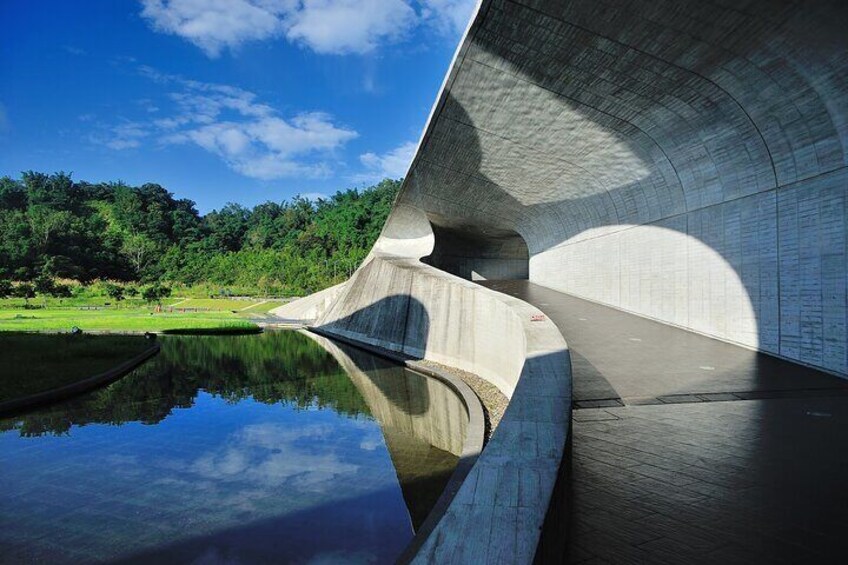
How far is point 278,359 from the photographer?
15.8 metres

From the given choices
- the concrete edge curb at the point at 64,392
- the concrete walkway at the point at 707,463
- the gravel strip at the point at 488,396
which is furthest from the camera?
the concrete edge curb at the point at 64,392

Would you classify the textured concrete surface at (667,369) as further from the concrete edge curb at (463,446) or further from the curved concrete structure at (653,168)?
the concrete edge curb at (463,446)

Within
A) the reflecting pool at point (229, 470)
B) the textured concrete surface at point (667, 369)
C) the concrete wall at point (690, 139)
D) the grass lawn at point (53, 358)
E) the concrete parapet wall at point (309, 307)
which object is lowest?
the reflecting pool at point (229, 470)

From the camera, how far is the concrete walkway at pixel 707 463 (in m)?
2.64

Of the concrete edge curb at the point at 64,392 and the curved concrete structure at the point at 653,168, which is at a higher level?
the curved concrete structure at the point at 653,168

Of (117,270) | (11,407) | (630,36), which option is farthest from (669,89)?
(117,270)

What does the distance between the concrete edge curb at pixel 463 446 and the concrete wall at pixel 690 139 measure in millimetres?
4972

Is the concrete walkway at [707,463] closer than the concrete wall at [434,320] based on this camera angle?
Yes

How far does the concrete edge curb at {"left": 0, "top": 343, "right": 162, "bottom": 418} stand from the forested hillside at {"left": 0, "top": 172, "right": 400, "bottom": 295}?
3517cm

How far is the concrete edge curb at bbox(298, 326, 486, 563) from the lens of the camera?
4387 mm

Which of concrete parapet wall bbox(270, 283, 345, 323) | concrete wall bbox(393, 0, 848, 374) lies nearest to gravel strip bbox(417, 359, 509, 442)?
concrete wall bbox(393, 0, 848, 374)

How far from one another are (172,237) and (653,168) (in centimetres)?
7797

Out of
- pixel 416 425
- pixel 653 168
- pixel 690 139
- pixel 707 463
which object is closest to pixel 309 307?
pixel 416 425

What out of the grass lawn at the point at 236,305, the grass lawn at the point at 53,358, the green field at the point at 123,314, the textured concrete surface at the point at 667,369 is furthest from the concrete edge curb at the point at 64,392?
the grass lawn at the point at 236,305
